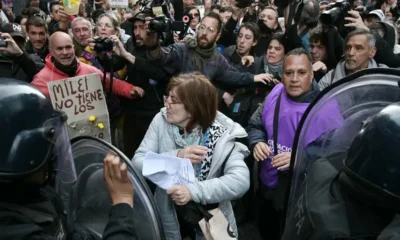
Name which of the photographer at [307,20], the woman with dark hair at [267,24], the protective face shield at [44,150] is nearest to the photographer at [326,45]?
the photographer at [307,20]

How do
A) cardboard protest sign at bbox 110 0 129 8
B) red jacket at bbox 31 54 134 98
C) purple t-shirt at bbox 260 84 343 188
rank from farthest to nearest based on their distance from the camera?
cardboard protest sign at bbox 110 0 129 8
red jacket at bbox 31 54 134 98
purple t-shirt at bbox 260 84 343 188

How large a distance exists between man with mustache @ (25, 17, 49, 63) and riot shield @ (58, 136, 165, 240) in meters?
2.99

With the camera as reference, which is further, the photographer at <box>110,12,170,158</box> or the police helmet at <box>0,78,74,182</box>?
the photographer at <box>110,12,170,158</box>

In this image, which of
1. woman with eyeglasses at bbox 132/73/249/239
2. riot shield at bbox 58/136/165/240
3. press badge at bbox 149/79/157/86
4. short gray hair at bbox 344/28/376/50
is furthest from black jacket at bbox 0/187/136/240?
short gray hair at bbox 344/28/376/50

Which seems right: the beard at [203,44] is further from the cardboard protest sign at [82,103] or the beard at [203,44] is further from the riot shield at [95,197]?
the riot shield at [95,197]

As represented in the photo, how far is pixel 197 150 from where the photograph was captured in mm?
2166

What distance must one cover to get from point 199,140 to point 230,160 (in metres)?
0.21

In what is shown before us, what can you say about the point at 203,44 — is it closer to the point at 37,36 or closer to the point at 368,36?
the point at 368,36

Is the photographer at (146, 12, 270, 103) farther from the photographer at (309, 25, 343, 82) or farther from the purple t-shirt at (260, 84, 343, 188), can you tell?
the purple t-shirt at (260, 84, 343, 188)

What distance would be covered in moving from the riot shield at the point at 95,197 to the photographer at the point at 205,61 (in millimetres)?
2015

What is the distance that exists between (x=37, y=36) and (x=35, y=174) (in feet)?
11.3

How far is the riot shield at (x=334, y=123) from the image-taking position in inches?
57.9

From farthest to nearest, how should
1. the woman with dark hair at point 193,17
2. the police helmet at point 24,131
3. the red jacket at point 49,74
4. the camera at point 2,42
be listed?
the woman with dark hair at point 193,17
the red jacket at point 49,74
the camera at point 2,42
the police helmet at point 24,131

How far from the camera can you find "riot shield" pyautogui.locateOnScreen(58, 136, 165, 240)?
5.10 ft
